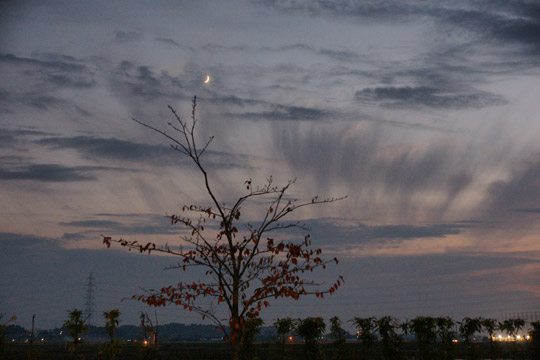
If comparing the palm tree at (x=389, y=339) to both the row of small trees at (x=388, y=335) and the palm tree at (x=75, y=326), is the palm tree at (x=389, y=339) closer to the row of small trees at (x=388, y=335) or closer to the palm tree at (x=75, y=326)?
the row of small trees at (x=388, y=335)

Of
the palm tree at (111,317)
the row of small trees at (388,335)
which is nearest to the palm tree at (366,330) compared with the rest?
the row of small trees at (388,335)

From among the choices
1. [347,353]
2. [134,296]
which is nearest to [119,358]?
[347,353]

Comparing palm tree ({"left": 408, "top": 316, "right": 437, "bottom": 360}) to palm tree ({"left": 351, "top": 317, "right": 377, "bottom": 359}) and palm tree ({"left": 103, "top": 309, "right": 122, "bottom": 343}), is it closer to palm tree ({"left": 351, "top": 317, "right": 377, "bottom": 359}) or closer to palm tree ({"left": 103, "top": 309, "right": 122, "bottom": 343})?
palm tree ({"left": 351, "top": 317, "right": 377, "bottom": 359})

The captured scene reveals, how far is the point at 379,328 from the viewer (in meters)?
29.2

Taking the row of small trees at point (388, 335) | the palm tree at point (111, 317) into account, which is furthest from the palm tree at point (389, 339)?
the palm tree at point (111, 317)

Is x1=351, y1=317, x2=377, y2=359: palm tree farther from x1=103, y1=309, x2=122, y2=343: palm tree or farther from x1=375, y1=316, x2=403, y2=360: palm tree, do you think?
x1=103, y1=309, x2=122, y2=343: palm tree

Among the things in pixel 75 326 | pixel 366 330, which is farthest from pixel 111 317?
pixel 366 330

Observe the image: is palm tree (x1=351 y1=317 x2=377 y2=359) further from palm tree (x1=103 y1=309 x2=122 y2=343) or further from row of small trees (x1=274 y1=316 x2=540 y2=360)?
palm tree (x1=103 y1=309 x2=122 y2=343)

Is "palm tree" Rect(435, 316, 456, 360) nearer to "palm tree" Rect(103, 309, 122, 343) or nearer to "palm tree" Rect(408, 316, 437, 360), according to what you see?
"palm tree" Rect(408, 316, 437, 360)

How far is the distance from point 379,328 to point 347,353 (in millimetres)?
2574

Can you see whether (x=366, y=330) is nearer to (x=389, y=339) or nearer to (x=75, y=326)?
(x=389, y=339)

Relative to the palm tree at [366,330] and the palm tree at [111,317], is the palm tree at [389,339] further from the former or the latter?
the palm tree at [111,317]

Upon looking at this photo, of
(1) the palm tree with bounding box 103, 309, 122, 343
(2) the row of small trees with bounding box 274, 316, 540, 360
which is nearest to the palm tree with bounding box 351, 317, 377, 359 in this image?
(2) the row of small trees with bounding box 274, 316, 540, 360

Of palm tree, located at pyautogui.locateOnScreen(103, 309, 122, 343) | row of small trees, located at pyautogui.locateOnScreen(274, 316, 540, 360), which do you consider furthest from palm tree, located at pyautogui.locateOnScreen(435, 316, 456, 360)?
palm tree, located at pyautogui.locateOnScreen(103, 309, 122, 343)
